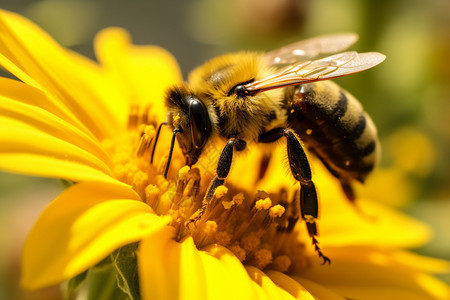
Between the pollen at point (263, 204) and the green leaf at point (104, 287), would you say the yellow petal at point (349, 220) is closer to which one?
the pollen at point (263, 204)

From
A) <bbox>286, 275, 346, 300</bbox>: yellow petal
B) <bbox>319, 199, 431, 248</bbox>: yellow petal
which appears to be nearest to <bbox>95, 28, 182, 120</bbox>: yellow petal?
<bbox>319, 199, 431, 248</bbox>: yellow petal

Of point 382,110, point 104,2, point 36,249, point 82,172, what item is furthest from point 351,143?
point 104,2

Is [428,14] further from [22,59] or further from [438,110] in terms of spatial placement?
[22,59]

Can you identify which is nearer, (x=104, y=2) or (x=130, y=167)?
(x=130, y=167)

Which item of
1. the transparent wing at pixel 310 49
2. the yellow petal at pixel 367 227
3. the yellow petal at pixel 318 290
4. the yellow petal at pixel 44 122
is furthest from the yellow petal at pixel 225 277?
the transparent wing at pixel 310 49

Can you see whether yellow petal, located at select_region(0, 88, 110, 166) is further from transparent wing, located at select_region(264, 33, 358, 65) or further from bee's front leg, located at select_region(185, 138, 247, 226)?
transparent wing, located at select_region(264, 33, 358, 65)
